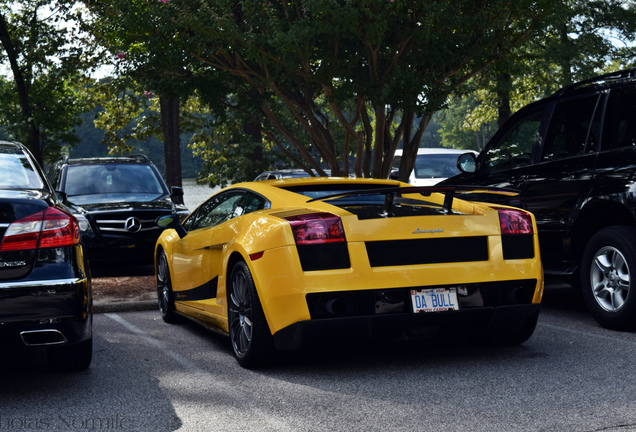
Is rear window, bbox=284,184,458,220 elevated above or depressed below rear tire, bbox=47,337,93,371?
above

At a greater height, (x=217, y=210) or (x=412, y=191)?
(x=412, y=191)

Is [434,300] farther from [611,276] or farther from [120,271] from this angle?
[120,271]

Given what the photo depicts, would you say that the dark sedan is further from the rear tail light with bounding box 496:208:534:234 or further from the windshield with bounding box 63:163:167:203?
the windshield with bounding box 63:163:167:203

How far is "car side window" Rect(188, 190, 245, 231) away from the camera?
683 centimetres

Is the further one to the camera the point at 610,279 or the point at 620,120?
the point at 620,120

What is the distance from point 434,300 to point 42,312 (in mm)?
2458

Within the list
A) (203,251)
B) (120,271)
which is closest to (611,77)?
(203,251)

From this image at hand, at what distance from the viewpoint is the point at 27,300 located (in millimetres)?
4852

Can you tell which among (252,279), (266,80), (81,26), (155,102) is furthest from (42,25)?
(252,279)

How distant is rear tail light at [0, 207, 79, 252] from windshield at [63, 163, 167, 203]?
7.38 metres

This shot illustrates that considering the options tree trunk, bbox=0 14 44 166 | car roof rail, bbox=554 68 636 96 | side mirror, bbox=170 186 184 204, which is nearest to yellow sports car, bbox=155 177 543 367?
car roof rail, bbox=554 68 636 96

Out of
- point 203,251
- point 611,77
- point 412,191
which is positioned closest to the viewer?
point 412,191

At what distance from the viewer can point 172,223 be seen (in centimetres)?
751

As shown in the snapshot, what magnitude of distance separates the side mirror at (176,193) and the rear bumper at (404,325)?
702cm
